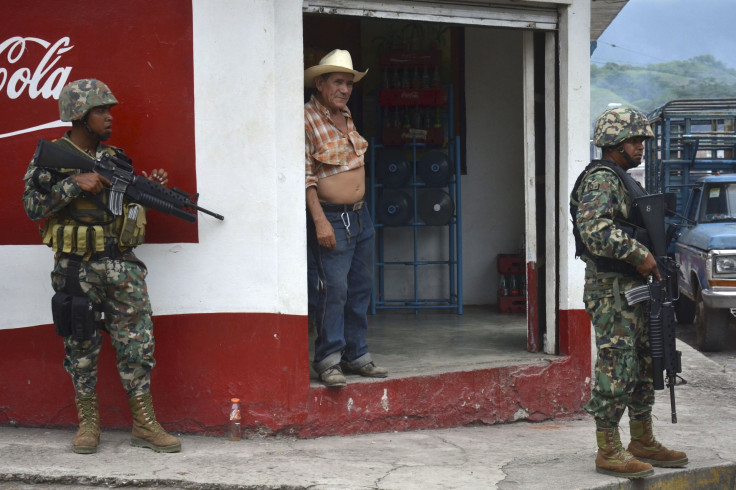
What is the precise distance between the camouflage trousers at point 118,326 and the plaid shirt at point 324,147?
→ 123cm

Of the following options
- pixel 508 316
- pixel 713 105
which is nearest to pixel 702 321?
pixel 508 316

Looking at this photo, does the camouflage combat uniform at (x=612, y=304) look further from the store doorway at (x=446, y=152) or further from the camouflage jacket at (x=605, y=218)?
the store doorway at (x=446, y=152)

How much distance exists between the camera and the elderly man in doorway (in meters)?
5.58

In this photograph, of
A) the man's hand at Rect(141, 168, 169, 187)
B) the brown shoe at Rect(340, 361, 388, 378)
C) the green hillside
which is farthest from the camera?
the green hillside

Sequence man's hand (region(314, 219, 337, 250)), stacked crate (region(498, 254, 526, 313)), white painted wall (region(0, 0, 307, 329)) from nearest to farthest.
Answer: white painted wall (region(0, 0, 307, 329)), man's hand (region(314, 219, 337, 250)), stacked crate (region(498, 254, 526, 313))

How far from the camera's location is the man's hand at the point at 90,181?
4.70 m

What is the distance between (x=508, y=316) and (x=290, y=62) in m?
3.87

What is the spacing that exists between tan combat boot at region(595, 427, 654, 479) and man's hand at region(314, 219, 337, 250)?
73.9 inches

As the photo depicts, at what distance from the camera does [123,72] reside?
535cm

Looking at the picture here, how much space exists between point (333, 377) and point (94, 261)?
1.59m

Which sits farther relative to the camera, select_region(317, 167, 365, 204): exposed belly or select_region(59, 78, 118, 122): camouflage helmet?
select_region(317, 167, 365, 204): exposed belly

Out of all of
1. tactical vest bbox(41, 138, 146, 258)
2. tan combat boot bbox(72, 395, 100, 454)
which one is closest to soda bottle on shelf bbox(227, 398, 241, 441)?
tan combat boot bbox(72, 395, 100, 454)

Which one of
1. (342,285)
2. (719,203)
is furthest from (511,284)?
(719,203)

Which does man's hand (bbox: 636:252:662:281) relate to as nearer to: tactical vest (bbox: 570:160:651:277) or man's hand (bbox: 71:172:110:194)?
tactical vest (bbox: 570:160:651:277)
